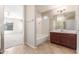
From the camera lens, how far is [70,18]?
1.77 meters

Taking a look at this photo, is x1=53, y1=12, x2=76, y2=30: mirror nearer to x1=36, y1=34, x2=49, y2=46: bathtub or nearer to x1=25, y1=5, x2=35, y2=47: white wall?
x1=36, y1=34, x2=49, y2=46: bathtub

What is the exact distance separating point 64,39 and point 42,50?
0.42 metres

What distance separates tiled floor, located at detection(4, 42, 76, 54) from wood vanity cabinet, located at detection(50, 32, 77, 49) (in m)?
0.07

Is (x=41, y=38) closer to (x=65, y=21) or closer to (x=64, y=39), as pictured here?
(x=64, y=39)

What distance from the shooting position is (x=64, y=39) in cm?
182

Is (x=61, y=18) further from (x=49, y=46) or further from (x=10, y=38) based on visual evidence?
(x=10, y=38)

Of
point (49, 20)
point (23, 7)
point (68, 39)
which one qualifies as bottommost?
point (68, 39)

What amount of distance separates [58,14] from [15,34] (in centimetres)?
82

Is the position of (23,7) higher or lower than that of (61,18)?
higher

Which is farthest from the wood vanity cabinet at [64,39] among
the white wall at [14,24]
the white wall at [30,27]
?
the white wall at [14,24]

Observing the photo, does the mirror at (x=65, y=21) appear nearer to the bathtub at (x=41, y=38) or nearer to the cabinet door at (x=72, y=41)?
the cabinet door at (x=72, y=41)

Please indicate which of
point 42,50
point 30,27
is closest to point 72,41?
point 42,50
